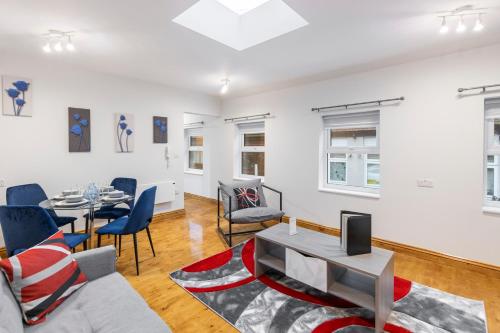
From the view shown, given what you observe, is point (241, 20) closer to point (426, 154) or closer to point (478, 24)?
point (478, 24)

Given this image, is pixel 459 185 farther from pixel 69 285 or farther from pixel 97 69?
pixel 97 69

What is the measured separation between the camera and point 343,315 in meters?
1.97

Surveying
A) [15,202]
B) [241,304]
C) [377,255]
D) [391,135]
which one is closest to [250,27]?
[391,135]

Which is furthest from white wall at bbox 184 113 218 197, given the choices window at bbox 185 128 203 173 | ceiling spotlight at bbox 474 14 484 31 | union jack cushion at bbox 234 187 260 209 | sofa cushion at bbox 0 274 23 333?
sofa cushion at bbox 0 274 23 333

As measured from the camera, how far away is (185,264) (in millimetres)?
2842

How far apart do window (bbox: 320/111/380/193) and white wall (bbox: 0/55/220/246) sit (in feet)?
8.88

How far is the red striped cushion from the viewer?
132 cm

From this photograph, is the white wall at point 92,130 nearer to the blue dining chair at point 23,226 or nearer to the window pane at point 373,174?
the blue dining chair at point 23,226

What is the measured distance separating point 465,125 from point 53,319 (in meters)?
3.90

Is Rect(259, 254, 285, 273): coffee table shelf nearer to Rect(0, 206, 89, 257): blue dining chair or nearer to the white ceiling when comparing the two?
Rect(0, 206, 89, 257): blue dining chair

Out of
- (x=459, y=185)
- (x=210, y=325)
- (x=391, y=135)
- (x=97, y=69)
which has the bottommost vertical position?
(x=210, y=325)

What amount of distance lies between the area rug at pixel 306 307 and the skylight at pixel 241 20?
8.04ft

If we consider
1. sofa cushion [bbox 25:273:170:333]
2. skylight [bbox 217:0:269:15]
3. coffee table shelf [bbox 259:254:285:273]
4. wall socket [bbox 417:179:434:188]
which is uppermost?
skylight [bbox 217:0:269:15]

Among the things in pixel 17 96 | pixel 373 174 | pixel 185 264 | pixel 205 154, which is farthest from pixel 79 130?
pixel 373 174
